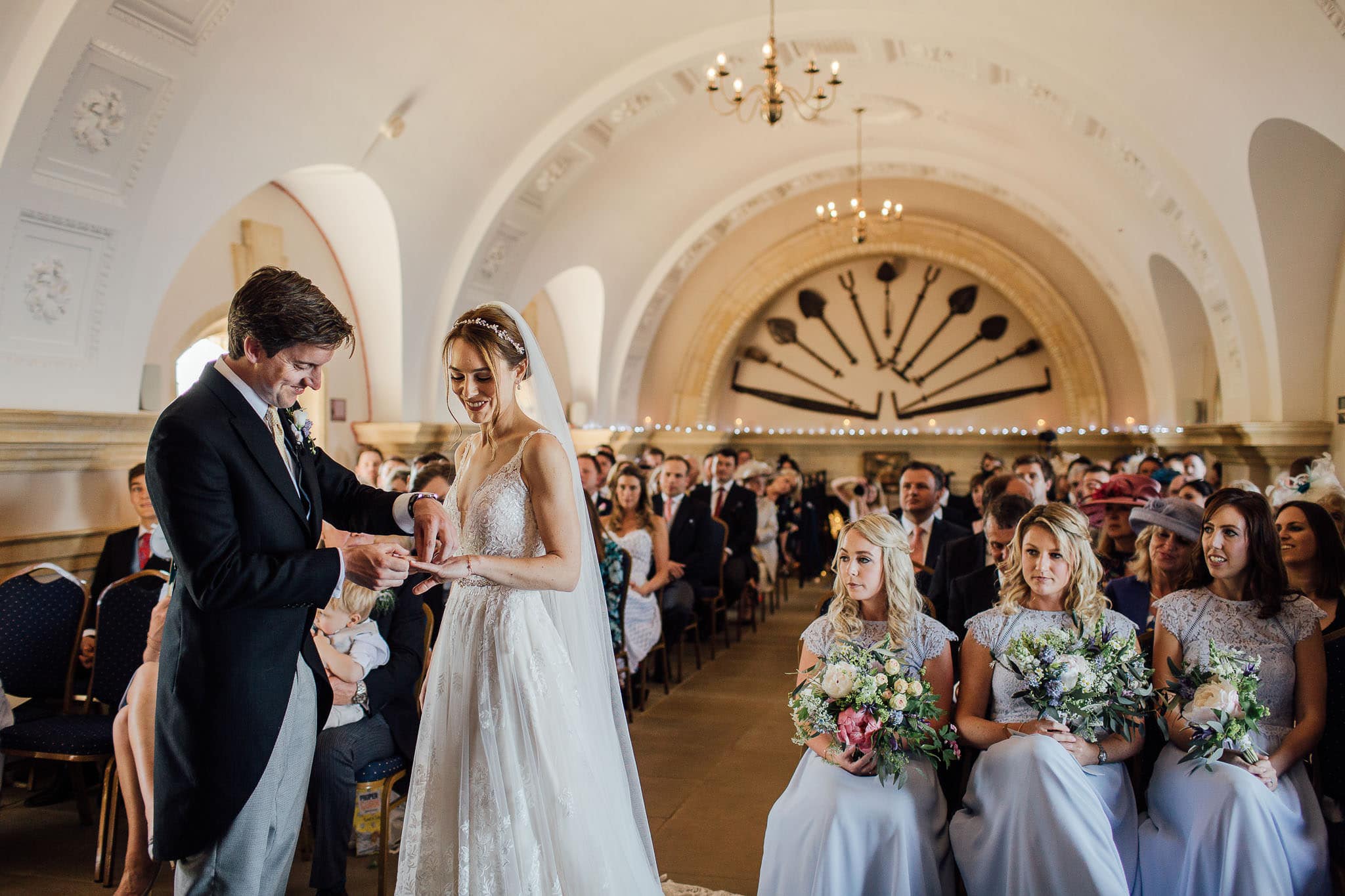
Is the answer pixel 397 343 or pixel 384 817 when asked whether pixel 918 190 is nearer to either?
pixel 397 343

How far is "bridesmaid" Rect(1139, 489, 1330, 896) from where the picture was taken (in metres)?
3.23

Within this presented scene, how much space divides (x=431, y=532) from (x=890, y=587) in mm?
1729

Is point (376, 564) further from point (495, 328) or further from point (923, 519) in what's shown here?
point (923, 519)

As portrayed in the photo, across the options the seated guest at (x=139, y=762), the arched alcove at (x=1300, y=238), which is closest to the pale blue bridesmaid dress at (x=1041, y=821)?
the seated guest at (x=139, y=762)

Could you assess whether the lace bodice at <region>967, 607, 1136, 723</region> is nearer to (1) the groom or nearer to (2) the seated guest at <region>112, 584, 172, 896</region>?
(1) the groom

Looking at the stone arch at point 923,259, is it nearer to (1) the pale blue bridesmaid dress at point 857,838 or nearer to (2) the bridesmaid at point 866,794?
(2) the bridesmaid at point 866,794

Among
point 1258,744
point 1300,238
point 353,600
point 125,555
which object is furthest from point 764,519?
point 1258,744

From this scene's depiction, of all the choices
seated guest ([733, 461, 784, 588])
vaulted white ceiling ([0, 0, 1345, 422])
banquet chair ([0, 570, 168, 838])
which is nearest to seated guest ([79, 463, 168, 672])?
banquet chair ([0, 570, 168, 838])

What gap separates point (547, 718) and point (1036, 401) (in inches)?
608

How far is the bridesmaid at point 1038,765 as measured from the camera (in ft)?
10.6

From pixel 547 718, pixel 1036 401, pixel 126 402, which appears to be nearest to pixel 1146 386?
pixel 1036 401

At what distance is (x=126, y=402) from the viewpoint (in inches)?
277

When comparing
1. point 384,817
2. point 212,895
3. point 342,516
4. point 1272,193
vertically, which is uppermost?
point 1272,193

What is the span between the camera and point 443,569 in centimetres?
271
